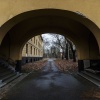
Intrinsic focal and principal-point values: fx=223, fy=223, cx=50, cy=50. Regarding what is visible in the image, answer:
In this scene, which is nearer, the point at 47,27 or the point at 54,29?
the point at 47,27

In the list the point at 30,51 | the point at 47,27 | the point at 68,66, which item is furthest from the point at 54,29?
the point at 30,51

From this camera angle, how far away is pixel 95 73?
1480 cm

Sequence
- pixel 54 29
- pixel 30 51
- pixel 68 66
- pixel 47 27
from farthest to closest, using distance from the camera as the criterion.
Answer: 1. pixel 30 51
2. pixel 68 66
3. pixel 54 29
4. pixel 47 27

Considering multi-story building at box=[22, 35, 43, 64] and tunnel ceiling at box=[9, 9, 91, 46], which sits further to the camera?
multi-story building at box=[22, 35, 43, 64]

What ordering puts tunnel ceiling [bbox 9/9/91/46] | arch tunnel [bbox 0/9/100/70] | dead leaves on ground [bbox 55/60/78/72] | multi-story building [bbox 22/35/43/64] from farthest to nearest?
1. multi-story building [bbox 22/35/43/64]
2. dead leaves on ground [bbox 55/60/78/72]
3. arch tunnel [bbox 0/9/100/70]
4. tunnel ceiling [bbox 9/9/91/46]

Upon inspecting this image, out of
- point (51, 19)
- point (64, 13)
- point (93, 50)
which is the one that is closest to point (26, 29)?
point (51, 19)

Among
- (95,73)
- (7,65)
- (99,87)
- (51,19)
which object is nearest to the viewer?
(99,87)

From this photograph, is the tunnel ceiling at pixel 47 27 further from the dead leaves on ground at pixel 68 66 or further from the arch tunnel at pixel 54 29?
the dead leaves on ground at pixel 68 66

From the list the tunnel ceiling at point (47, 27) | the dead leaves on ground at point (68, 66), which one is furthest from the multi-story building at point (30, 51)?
the tunnel ceiling at point (47, 27)

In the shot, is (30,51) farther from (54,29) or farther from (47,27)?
(47,27)

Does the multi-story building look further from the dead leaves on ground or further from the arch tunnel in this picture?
the arch tunnel

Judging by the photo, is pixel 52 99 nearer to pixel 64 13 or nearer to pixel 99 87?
pixel 99 87

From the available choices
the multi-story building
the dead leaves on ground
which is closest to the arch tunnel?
the dead leaves on ground

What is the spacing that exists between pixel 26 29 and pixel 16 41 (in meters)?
1.63
